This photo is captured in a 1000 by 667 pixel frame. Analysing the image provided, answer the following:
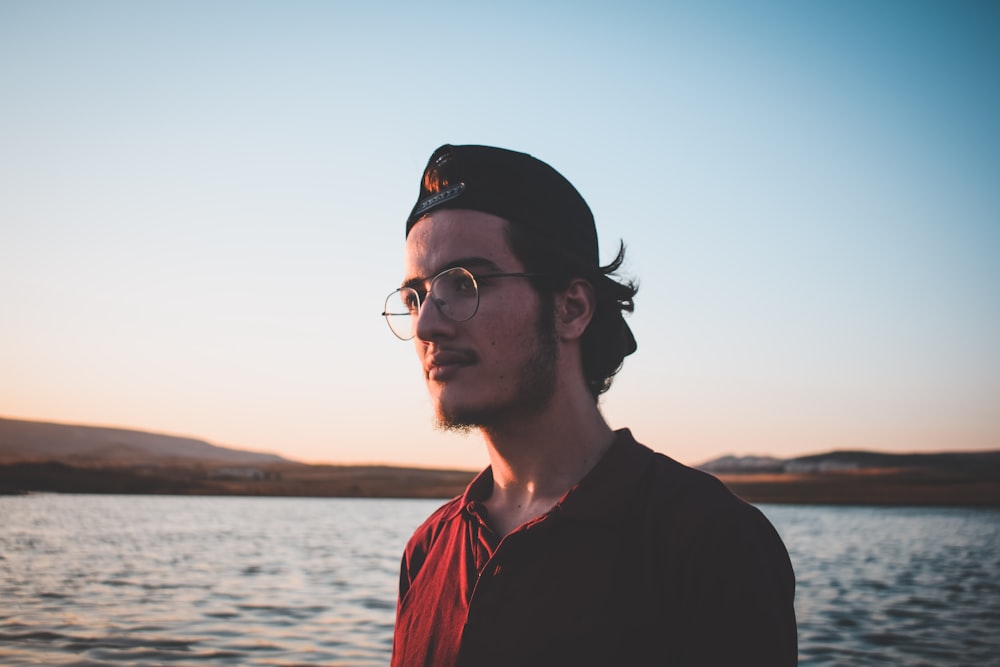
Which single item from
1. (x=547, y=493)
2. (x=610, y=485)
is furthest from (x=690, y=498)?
(x=547, y=493)

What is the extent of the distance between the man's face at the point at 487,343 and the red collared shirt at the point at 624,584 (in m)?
0.33

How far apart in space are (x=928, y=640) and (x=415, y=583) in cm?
1258

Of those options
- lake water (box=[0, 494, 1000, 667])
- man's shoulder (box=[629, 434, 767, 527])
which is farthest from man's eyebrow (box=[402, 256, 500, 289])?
lake water (box=[0, 494, 1000, 667])

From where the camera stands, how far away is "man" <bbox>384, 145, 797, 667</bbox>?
1626 millimetres

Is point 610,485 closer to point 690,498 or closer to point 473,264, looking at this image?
point 690,498

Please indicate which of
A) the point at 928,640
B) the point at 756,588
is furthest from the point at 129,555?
the point at 756,588

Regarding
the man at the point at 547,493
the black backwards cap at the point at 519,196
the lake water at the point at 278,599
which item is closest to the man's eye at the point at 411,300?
the man at the point at 547,493

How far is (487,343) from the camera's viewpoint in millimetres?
2131

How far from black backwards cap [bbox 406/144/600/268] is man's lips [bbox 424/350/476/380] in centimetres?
45

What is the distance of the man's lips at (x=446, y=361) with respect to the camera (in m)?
2.14

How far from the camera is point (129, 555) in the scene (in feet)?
59.2

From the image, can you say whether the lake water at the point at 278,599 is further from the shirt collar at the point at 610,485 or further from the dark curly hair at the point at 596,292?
the shirt collar at the point at 610,485

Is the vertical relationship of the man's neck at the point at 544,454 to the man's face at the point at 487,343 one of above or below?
below

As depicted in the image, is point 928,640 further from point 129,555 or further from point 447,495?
point 447,495
